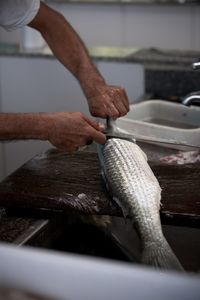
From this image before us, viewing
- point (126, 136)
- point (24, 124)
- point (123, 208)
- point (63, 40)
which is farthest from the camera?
point (63, 40)

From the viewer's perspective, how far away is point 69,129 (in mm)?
1263

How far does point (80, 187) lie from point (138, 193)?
0.19m

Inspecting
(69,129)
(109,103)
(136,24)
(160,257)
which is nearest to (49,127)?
(69,129)

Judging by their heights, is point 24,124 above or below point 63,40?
below

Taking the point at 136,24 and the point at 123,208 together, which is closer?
the point at 123,208

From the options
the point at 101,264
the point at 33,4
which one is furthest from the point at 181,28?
the point at 101,264

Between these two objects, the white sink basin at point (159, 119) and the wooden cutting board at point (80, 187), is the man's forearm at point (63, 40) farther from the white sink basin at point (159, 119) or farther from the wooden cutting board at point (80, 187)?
the wooden cutting board at point (80, 187)

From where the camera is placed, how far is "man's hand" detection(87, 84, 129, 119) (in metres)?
1.45

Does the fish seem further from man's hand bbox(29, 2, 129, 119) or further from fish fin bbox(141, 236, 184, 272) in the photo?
man's hand bbox(29, 2, 129, 119)

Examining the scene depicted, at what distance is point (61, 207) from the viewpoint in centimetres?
117

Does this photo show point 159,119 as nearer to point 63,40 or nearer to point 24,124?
point 63,40

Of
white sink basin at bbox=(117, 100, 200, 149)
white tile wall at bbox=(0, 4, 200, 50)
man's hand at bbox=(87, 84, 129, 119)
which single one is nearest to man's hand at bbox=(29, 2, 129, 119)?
man's hand at bbox=(87, 84, 129, 119)

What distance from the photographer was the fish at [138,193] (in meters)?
0.88

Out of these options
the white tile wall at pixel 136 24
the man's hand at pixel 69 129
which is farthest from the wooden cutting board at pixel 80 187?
the white tile wall at pixel 136 24
